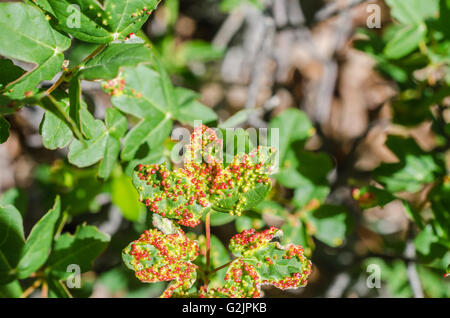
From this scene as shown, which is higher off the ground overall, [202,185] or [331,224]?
[202,185]

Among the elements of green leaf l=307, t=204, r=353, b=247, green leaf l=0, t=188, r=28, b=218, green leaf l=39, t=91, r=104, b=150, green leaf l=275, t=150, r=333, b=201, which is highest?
green leaf l=39, t=91, r=104, b=150

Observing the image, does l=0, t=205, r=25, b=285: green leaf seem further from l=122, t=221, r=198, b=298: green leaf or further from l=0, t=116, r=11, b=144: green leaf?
l=122, t=221, r=198, b=298: green leaf

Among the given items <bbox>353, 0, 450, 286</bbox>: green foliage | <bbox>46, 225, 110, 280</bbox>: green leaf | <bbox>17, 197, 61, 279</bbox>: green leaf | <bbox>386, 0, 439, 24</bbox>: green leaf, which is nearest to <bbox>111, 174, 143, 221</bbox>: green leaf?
<bbox>46, 225, 110, 280</bbox>: green leaf

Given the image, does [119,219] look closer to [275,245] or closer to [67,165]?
[67,165]

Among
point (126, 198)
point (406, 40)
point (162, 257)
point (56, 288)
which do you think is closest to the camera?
point (162, 257)

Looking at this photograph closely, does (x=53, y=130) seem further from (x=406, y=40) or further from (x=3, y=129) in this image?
(x=406, y=40)

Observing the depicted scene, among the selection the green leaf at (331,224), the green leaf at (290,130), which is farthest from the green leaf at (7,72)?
the green leaf at (331,224)

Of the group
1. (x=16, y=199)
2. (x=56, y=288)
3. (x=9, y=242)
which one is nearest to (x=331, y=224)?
(x=56, y=288)
